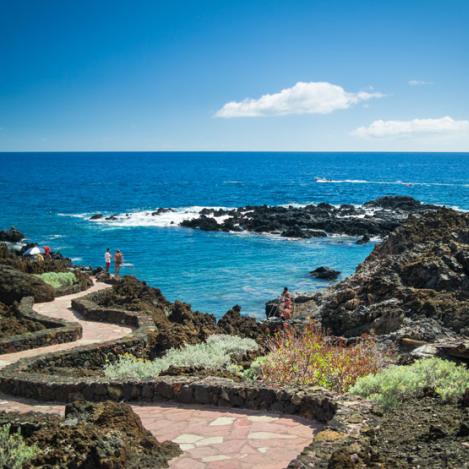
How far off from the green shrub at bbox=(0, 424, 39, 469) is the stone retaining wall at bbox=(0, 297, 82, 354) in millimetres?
7566

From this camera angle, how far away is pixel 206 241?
157 ft

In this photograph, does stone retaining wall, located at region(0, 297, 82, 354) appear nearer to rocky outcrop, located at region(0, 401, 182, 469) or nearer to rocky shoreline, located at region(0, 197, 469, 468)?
rocky shoreline, located at region(0, 197, 469, 468)

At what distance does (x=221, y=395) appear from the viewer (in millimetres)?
8516

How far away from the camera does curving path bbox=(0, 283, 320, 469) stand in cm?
647

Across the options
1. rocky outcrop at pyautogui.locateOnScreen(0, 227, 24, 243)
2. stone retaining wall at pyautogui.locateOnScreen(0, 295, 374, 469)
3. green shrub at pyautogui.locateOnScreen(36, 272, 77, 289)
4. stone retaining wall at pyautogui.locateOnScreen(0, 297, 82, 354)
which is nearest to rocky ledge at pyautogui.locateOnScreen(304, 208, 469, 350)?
stone retaining wall at pyautogui.locateOnScreen(0, 297, 82, 354)

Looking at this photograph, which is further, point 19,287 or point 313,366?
point 19,287

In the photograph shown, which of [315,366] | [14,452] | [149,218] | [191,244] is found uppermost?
[14,452]

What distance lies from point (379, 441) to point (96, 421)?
10.5 ft

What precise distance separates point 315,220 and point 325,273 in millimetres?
22607

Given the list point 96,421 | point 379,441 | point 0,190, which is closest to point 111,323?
point 96,421

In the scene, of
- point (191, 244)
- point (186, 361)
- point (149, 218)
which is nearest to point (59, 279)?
point (186, 361)

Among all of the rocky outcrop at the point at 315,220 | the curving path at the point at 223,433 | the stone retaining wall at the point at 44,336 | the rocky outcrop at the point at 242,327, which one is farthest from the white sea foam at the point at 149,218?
the curving path at the point at 223,433

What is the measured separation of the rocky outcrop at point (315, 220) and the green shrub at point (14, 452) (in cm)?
4291

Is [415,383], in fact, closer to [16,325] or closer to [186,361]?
[186,361]
